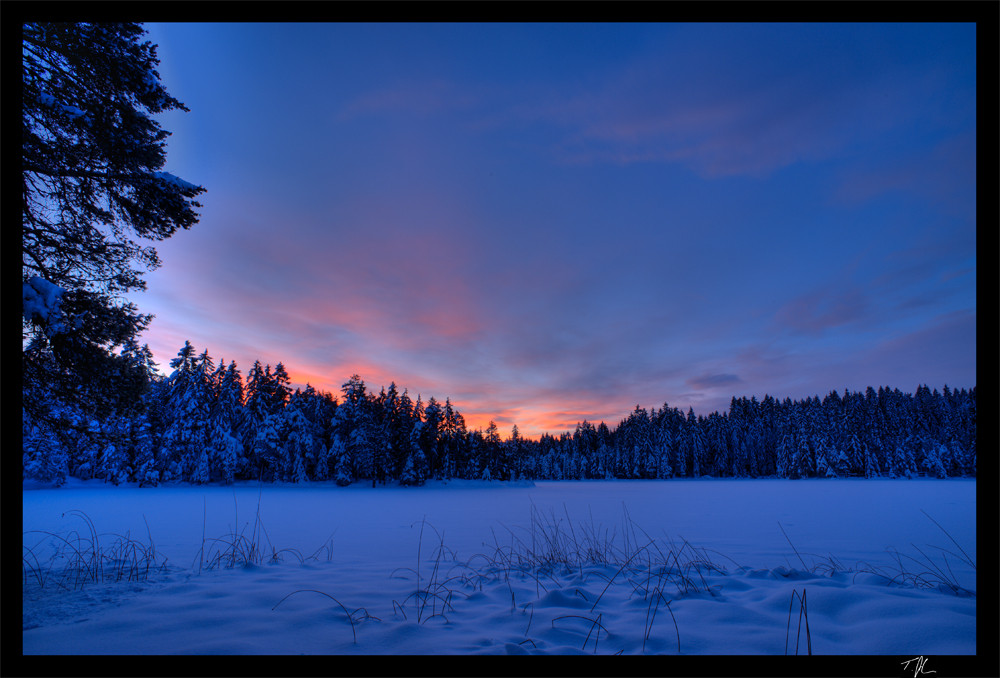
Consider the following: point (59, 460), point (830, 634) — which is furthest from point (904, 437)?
point (59, 460)

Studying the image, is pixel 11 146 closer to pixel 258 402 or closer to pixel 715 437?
pixel 258 402

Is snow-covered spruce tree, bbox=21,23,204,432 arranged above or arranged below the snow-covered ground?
above

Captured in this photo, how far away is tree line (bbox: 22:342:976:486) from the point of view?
126 ft

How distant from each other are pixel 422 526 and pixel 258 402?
138 ft

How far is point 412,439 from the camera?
45438 millimetres

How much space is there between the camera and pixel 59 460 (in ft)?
97.4

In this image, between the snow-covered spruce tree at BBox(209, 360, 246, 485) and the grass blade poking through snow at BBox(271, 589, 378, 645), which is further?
the snow-covered spruce tree at BBox(209, 360, 246, 485)
